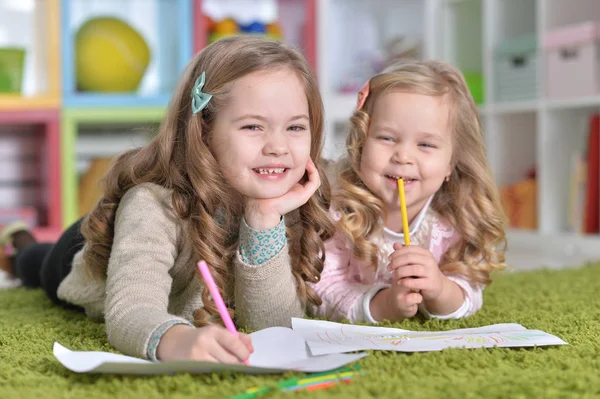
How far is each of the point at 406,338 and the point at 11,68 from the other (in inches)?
86.4

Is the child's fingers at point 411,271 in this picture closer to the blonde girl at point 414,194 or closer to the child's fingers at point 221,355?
the blonde girl at point 414,194

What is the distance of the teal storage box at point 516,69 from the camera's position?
2.62 metres

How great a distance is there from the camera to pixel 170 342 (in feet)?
2.62

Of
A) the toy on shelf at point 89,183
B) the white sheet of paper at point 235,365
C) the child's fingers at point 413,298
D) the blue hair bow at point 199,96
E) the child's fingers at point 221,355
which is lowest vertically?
the toy on shelf at point 89,183

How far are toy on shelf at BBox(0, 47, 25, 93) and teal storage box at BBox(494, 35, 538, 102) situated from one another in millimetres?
1655

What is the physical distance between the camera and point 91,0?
10.5 ft

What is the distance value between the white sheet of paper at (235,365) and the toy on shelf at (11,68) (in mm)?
2117

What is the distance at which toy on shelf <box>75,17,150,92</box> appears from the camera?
8.87ft

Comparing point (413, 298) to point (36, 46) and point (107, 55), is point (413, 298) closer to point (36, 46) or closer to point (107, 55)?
point (107, 55)

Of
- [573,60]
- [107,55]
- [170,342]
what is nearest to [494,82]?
[573,60]

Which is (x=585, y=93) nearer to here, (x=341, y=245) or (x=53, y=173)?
(x=341, y=245)

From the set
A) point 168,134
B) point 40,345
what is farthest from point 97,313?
point 168,134

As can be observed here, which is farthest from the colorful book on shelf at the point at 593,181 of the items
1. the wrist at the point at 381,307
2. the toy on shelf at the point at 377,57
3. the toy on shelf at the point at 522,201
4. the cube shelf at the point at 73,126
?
the wrist at the point at 381,307

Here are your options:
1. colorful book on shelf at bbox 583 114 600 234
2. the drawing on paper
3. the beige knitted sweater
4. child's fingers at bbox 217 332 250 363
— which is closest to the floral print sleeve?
the beige knitted sweater
